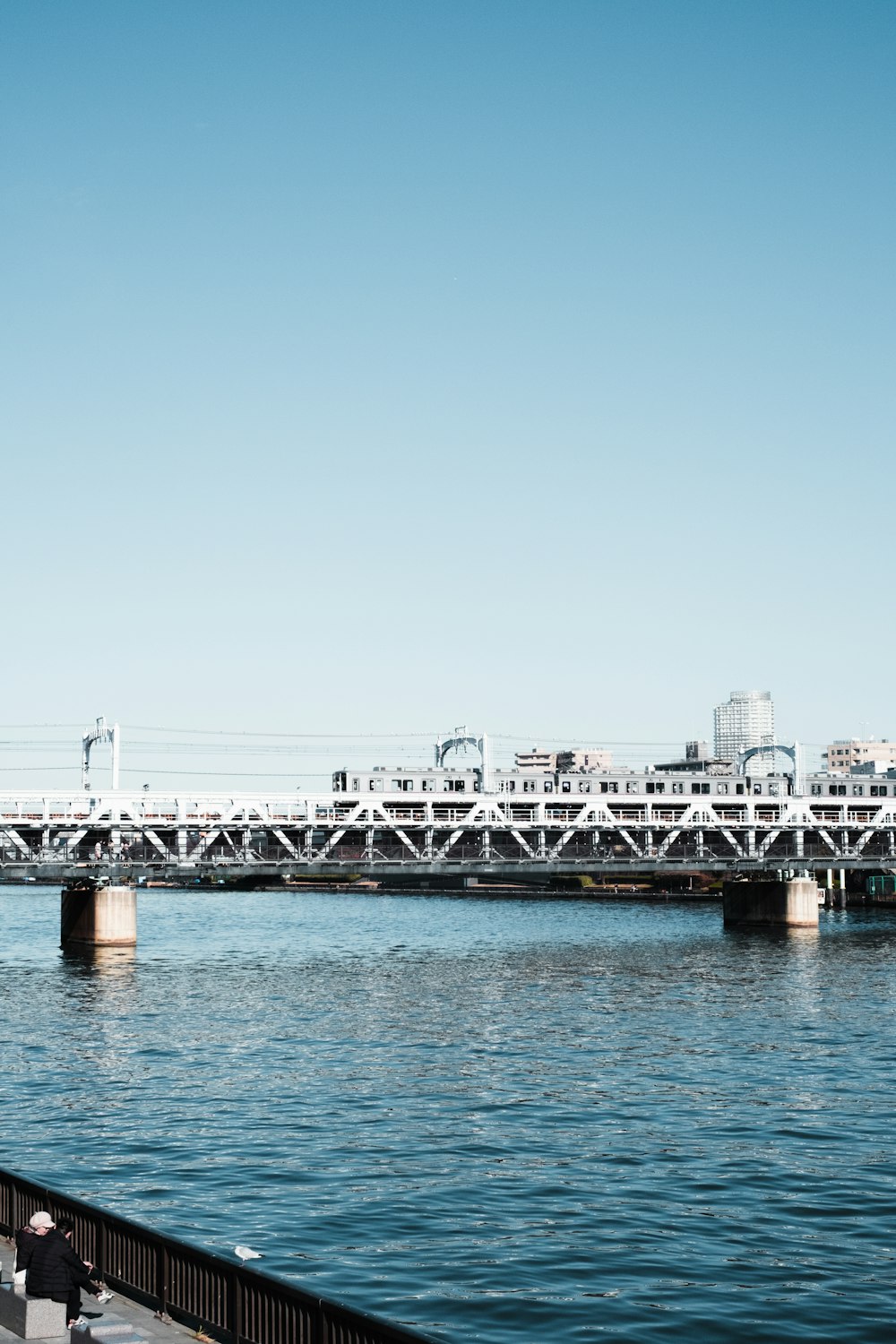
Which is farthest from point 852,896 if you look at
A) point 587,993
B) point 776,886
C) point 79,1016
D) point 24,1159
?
point 24,1159

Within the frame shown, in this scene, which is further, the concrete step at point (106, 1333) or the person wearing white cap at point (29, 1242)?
the person wearing white cap at point (29, 1242)

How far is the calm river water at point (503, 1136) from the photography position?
30.8 metres

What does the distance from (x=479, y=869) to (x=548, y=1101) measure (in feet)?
254

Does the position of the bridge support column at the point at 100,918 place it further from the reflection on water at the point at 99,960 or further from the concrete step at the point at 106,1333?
the concrete step at the point at 106,1333

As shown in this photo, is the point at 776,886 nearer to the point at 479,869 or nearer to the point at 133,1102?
the point at 479,869

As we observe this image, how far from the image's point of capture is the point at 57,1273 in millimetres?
20875

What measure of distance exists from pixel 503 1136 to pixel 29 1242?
26.0 meters

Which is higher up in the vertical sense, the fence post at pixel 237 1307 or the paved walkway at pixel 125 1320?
the fence post at pixel 237 1307

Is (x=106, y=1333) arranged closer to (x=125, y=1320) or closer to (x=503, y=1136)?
(x=125, y=1320)

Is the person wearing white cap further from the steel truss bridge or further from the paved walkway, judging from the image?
the steel truss bridge

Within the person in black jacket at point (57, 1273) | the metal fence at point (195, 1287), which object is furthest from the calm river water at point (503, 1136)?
the person in black jacket at point (57, 1273)

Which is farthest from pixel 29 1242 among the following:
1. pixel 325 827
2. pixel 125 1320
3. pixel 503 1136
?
pixel 325 827

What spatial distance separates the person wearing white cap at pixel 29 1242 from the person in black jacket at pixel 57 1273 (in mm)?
84

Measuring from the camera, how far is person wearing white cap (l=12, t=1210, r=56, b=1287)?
69.5 ft
